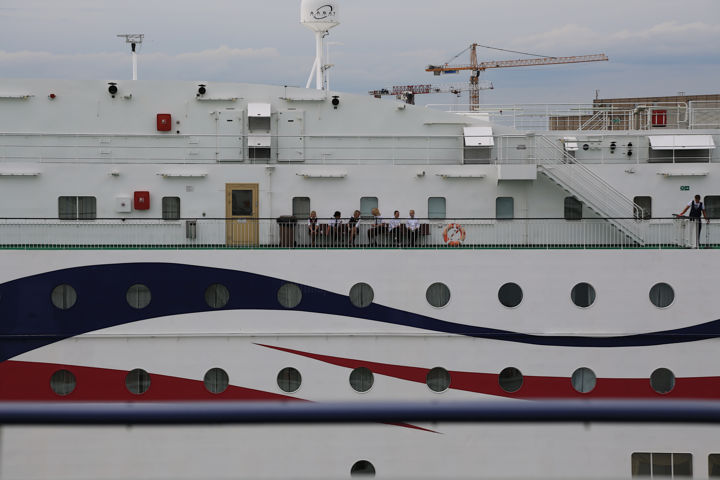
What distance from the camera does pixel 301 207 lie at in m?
18.3

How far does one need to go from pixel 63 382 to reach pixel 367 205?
7.61m

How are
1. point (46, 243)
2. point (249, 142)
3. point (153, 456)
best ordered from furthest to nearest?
point (249, 142) < point (46, 243) < point (153, 456)

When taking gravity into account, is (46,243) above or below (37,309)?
above

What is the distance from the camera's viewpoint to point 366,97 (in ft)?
63.7

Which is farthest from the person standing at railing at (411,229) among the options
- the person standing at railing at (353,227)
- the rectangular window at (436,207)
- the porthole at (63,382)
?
the porthole at (63,382)

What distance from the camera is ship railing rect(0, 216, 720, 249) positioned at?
1669 cm

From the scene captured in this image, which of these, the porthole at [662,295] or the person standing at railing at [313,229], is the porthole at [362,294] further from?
the porthole at [662,295]

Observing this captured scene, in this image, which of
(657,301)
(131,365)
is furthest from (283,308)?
(657,301)

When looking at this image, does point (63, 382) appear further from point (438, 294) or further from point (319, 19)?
point (319, 19)

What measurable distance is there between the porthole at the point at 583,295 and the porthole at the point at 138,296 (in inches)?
340

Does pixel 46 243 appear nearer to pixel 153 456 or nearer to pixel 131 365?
pixel 131 365

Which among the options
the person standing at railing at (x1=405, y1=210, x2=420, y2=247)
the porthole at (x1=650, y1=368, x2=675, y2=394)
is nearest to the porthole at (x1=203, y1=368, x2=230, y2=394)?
the person standing at railing at (x1=405, y1=210, x2=420, y2=247)

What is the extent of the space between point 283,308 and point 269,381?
148 centimetres

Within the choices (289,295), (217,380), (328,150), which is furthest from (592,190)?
(217,380)
